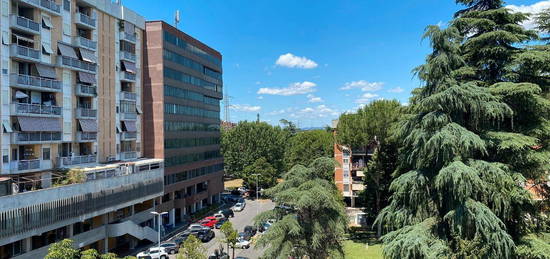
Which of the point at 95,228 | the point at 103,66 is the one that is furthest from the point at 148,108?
the point at 95,228

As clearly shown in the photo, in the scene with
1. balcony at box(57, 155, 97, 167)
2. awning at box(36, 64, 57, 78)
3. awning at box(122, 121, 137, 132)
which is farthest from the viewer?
awning at box(122, 121, 137, 132)

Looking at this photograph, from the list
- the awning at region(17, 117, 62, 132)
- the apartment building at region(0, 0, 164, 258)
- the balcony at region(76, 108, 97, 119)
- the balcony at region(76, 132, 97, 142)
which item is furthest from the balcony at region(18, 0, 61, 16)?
the balcony at region(76, 132, 97, 142)

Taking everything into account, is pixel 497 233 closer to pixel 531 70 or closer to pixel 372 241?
pixel 531 70

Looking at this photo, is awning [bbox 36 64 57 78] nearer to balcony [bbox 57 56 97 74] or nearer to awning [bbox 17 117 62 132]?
balcony [bbox 57 56 97 74]

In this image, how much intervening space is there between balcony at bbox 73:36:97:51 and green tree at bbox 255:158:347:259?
25218mm

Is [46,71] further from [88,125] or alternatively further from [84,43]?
[88,125]

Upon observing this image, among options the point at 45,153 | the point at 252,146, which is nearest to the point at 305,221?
the point at 45,153

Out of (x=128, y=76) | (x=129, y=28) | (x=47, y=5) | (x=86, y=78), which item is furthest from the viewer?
(x=129, y=28)

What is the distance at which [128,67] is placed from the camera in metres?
42.2

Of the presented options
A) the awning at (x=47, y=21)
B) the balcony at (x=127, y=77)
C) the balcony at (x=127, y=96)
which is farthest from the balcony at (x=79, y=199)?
the awning at (x=47, y=21)

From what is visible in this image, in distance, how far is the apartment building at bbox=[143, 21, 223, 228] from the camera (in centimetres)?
4641

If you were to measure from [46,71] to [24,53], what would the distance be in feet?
8.49

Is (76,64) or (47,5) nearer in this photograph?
(47,5)

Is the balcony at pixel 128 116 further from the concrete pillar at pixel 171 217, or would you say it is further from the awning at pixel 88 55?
the concrete pillar at pixel 171 217
